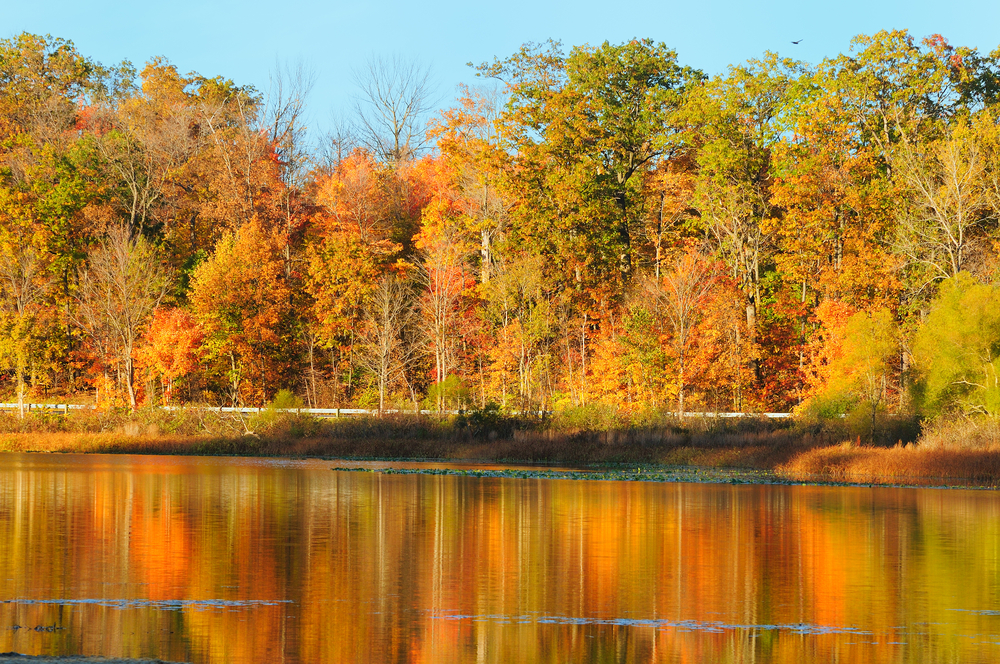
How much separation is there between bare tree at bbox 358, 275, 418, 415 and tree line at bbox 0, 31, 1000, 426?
389 mm

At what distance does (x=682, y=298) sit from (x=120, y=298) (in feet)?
113

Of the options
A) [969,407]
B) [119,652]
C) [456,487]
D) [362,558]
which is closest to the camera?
[119,652]

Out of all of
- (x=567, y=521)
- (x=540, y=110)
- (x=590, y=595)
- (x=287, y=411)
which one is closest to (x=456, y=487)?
(x=567, y=521)

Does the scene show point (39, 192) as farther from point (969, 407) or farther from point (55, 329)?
point (969, 407)

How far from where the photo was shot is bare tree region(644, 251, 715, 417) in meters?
64.8

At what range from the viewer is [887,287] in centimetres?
6575

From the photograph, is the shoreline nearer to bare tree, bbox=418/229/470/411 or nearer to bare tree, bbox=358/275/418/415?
bare tree, bbox=358/275/418/415

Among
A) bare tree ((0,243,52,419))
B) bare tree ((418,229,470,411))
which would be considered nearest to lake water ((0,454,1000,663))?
bare tree ((418,229,470,411))

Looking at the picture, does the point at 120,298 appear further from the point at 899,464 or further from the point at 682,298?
the point at 899,464

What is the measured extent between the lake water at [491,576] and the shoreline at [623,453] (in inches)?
393

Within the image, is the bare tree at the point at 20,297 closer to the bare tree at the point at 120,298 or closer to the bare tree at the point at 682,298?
the bare tree at the point at 120,298

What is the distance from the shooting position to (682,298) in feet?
212

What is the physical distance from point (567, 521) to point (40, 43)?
70942mm

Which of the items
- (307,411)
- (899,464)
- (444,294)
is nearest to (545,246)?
(444,294)
